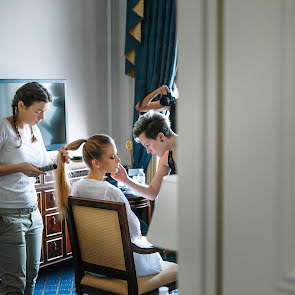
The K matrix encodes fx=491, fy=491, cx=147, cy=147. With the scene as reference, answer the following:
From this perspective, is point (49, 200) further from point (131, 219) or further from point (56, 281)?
point (131, 219)

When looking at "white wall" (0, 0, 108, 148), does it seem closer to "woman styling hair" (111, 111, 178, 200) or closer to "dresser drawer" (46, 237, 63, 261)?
"dresser drawer" (46, 237, 63, 261)

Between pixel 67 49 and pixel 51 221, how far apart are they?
1.61m

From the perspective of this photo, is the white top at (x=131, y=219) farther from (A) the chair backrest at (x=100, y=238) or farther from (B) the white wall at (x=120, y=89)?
(B) the white wall at (x=120, y=89)

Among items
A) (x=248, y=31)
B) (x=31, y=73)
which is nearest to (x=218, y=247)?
(x=248, y=31)

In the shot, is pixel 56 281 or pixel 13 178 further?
pixel 56 281

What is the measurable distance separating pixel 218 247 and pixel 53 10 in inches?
144

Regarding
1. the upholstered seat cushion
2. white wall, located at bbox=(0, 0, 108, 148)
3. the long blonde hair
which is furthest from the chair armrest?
white wall, located at bbox=(0, 0, 108, 148)

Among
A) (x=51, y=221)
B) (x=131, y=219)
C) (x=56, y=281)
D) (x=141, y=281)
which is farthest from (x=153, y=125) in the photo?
(x=56, y=281)

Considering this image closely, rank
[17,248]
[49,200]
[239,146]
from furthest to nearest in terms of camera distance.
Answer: [49,200], [17,248], [239,146]

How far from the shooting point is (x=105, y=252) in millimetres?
2619

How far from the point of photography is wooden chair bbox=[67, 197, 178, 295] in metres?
2.51

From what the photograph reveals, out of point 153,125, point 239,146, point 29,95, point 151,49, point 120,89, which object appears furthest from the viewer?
point 120,89

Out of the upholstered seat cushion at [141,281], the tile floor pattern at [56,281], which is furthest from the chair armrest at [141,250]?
the tile floor pattern at [56,281]

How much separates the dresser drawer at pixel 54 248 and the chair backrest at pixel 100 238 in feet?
4.00
